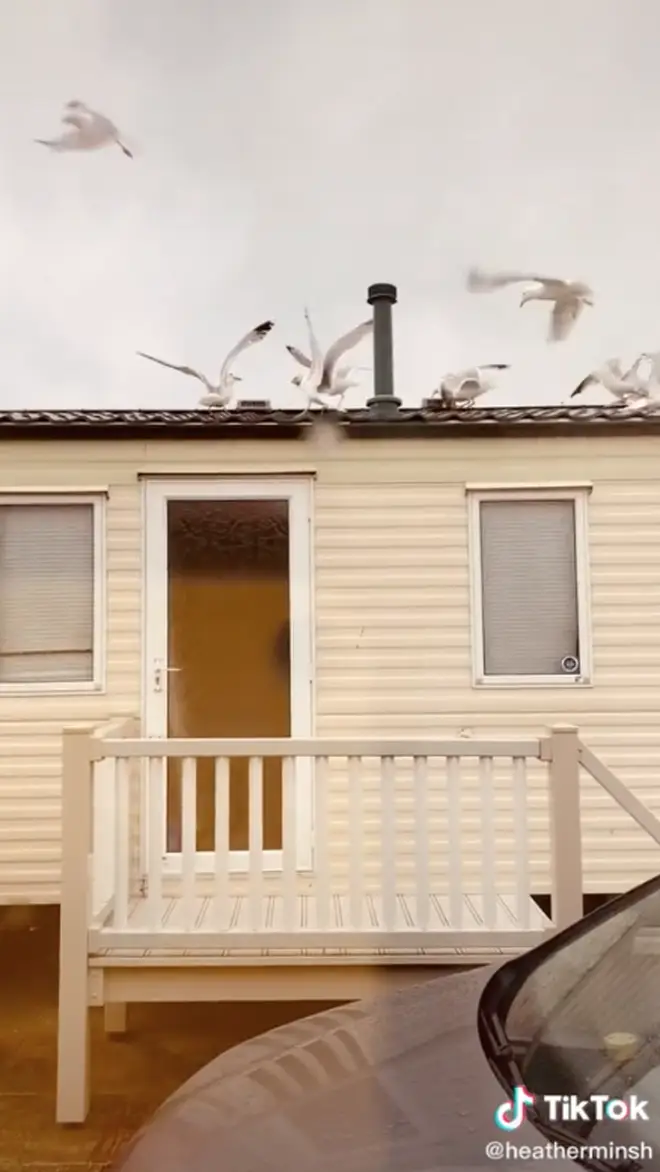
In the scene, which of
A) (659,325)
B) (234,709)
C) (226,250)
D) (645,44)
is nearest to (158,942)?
(234,709)

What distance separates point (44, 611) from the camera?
2891 mm

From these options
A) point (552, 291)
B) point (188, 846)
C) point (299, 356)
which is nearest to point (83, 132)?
point (299, 356)

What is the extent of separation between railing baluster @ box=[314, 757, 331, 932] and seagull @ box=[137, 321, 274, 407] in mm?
1276

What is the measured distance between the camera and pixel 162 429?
9.75 feet

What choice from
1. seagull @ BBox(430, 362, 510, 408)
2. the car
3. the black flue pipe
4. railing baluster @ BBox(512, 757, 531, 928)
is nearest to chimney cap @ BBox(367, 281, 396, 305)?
the black flue pipe

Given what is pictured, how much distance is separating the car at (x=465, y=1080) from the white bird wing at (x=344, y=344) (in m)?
Answer: 1.73

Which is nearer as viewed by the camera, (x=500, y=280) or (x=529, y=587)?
(x=500, y=280)

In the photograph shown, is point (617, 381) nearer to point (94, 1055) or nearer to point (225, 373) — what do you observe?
point (225, 373)

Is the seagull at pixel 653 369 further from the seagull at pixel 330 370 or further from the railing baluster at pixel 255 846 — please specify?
the railing baluster at pixel 255 846

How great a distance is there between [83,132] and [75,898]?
2086 mm

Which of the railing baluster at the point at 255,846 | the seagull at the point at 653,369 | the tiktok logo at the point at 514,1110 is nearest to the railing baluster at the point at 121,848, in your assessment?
the railing baluster at the point at 255,846

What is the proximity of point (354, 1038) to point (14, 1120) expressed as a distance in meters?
1.31

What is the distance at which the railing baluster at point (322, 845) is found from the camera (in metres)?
2.22

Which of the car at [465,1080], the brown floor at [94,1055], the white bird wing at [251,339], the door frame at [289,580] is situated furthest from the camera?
the door frame at [289,580]
